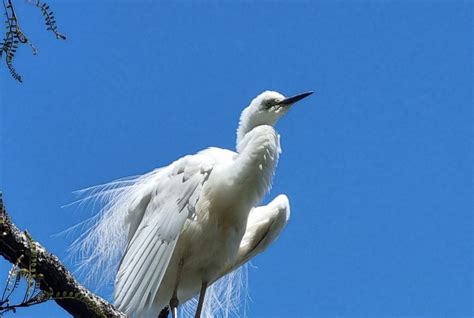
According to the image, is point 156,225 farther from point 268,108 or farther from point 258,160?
point 268,108

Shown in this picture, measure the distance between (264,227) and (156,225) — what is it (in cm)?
78

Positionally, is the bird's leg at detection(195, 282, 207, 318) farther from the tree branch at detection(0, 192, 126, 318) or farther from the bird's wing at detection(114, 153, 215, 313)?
the tree branch at detection(0, 192, 126, 318)

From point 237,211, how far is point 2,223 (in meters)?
2.19

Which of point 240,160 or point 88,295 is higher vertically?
point 240,160

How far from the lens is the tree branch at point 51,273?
2.69 meters

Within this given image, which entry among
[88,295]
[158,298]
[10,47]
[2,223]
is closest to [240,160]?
[158,298]

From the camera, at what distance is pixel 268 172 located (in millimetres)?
4734

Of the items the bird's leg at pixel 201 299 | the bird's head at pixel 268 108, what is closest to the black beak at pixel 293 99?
the bird's head at pixel 268 108

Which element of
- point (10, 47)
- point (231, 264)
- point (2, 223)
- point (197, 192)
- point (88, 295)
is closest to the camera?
point (10, 47)

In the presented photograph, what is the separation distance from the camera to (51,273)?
2859 mm

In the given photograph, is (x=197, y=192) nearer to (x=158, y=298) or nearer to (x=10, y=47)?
(x=158, y=298)

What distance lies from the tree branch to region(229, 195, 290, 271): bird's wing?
5.99ft

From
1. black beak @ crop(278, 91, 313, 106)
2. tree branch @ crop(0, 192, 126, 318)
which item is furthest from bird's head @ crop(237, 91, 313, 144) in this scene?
tree branch @ crop(0, 192, 126, 318)

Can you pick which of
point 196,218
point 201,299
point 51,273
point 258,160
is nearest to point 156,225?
point 196,218
